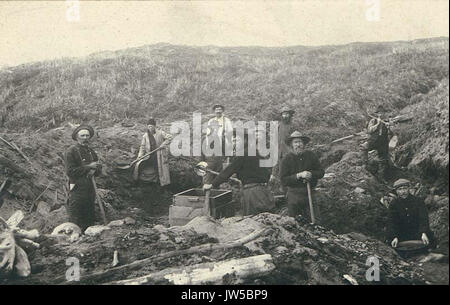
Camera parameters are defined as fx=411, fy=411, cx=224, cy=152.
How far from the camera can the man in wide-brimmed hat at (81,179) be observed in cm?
646

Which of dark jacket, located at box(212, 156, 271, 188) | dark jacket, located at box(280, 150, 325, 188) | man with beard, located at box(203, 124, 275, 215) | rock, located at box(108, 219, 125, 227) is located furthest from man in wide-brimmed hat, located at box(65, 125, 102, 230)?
dark jacket, located at box(280, 150, 325, 188)

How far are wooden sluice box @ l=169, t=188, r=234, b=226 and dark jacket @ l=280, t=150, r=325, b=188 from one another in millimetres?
1019

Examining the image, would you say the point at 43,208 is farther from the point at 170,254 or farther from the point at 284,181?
the point at 284,181

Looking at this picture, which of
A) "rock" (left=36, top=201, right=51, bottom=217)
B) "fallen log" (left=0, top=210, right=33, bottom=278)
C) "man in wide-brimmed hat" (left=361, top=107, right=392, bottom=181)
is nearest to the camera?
"fallen log" (left=0, top=210, right=33, bottom=278)

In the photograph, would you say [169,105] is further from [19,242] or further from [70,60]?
[19,242]

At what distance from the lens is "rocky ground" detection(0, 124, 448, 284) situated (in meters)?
5.82

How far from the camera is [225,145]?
7.14 meters

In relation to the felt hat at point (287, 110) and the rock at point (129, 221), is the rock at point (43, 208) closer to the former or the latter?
the rock at point (129, 221)

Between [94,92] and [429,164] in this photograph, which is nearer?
[429,164]

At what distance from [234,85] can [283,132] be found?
1.64m

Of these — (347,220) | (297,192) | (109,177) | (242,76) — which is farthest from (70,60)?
(347,220)

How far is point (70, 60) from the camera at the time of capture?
8.76m

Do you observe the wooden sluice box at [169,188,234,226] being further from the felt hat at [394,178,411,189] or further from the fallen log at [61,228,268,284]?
the felt hat at [394,178,411,189]
